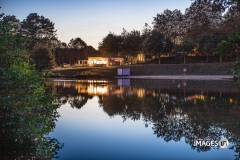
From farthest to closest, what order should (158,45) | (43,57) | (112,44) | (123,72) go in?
(112,44) → (158,45) → (123,72) → (43,57)

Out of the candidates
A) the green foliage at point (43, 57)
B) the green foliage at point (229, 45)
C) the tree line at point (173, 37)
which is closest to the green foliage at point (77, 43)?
the tree line at point (173, 37)

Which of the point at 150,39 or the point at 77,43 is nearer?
the point at 150,39

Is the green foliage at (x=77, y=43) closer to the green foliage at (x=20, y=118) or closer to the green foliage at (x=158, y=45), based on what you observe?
the green foliage at (x=158, y=45)

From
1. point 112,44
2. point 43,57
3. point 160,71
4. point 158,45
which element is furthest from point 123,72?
point 112,44

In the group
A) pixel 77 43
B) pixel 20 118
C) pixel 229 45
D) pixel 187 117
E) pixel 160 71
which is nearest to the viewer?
pixel 229 45

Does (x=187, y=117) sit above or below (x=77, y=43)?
below

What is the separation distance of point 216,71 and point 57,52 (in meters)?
48.3

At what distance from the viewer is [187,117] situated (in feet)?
43.0

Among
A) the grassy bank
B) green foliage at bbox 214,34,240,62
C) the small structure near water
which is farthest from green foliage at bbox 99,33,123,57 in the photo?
green foliage at bbox 214,34,240,62

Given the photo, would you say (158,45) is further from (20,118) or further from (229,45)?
(229,45)

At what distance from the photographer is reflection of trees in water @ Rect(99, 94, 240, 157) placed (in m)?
9.94

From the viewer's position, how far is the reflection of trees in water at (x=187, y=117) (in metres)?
9.94

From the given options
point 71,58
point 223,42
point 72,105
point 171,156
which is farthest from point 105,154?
point 71,58

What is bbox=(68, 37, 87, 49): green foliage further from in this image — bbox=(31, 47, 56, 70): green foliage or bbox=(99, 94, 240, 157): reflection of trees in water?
bbox=(99, 94, 240, 157): reflection of trees in water
